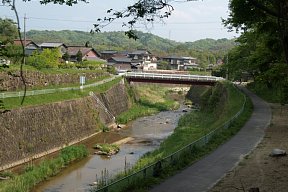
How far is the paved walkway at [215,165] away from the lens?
14.0 m

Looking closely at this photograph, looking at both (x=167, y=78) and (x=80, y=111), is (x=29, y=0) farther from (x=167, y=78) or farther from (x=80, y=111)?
(x=167, y=78)

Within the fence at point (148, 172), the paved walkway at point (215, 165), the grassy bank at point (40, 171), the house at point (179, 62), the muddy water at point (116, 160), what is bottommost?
the muddy water at point (116, 160)

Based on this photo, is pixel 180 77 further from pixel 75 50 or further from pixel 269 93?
pixel 75 50

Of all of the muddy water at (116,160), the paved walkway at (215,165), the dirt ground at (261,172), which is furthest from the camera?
the muddy water at (116,160)

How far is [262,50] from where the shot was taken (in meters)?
23.8

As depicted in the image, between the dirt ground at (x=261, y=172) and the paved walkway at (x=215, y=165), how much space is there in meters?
0.39

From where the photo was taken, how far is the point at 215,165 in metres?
17.0

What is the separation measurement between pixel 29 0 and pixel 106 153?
23113 mm

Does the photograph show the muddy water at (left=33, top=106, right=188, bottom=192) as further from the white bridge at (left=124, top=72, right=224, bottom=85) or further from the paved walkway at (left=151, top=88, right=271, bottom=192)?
the white bridge at (left=124, top=72, right=224, bottom=85)

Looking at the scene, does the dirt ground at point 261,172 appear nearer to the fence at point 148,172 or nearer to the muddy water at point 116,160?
the fence at point 148,172

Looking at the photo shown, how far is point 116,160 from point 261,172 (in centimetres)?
1394

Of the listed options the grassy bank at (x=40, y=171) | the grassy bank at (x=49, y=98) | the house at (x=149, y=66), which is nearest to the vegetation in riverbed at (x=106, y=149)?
the grassy bank at (x=40, y=171)

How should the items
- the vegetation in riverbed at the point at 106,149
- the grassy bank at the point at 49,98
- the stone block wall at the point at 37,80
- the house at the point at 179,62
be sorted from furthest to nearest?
the house at the point at 179,62, the stone block wall at the point at 37,80, the vegetation in riverbed at the point at 106,149, the grassy bank at the point at 49,98

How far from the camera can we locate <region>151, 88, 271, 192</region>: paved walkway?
45.9 ft
